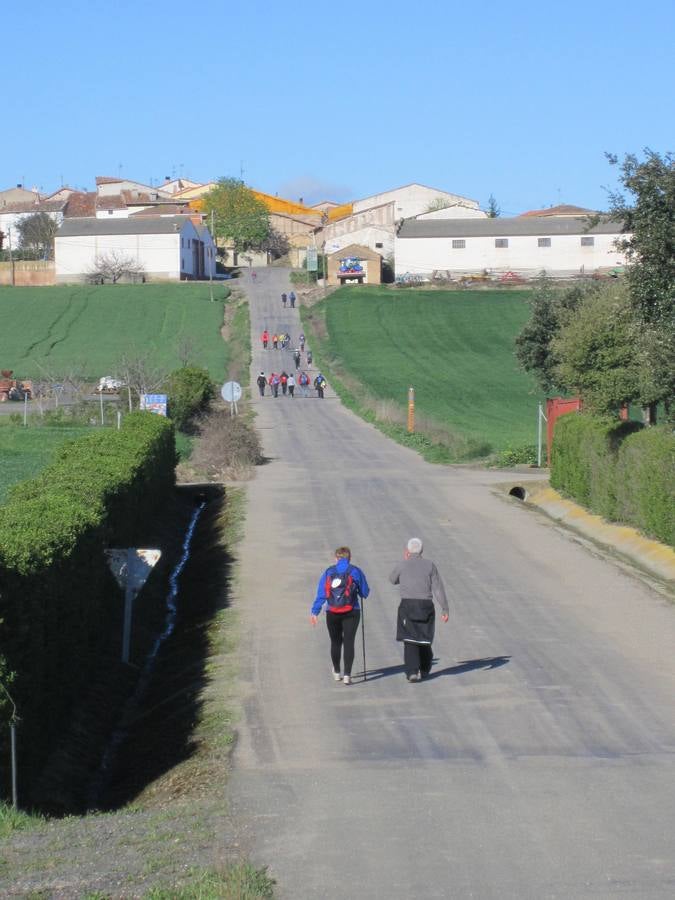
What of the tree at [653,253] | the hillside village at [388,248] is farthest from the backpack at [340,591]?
the hillside village at [388,248]

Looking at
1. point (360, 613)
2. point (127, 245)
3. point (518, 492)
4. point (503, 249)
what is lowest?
point (518, 492)

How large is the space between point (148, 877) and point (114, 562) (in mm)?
8402

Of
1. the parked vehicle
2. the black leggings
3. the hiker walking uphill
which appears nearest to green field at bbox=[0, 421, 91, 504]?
the parked vehicle

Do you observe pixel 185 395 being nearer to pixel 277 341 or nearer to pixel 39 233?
pixel 277 341

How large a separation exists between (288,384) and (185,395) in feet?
45.6

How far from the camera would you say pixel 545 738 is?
10.6m

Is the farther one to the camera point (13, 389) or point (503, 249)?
point (503, 249)

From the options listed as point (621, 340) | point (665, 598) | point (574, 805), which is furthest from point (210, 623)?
point (621, 340)

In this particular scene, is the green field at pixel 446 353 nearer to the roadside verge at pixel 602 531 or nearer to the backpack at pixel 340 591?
the roadside verge at pixel 602 531

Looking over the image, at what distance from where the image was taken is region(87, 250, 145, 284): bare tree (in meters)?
106

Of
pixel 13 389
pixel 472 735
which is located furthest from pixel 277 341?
pixel 472 735

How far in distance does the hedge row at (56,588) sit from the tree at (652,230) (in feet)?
26.9

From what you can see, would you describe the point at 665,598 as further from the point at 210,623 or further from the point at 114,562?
the point at 114,562

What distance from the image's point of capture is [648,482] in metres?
21.5
